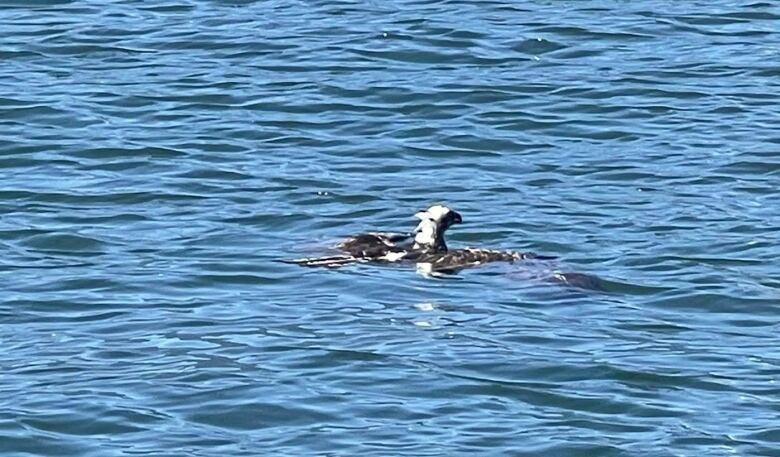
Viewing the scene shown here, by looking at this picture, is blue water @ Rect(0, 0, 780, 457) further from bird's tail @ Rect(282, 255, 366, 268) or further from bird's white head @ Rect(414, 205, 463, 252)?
bird's white head @ Rect(414, 205, 463, 252)

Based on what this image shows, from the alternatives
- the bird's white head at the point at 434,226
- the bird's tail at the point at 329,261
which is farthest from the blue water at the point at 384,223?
the bird's white head at the point at 434,226

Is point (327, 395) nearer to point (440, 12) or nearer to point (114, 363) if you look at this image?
point (114, 363)

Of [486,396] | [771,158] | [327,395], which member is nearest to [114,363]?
[327,395]

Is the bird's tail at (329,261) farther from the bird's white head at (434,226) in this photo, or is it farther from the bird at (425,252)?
the bird's white head at (434,226)

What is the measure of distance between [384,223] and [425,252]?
1.12 m

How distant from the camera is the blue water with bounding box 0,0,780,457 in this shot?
1204cm

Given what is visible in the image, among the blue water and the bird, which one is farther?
the bird

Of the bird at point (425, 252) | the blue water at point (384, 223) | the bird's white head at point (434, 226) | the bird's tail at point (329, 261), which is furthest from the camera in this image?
the bird's white head at point (434, 226)

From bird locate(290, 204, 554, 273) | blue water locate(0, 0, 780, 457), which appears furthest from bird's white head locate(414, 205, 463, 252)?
blue water locate(0, 0, 780, 457)

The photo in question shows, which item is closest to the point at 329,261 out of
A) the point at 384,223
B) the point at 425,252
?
the point at 425,252

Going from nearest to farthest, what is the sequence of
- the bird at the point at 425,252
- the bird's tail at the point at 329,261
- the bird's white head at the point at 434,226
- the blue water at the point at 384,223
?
the blue water at the point at 384,223 → the bird's tail at the point at 329,261 → the bird at the point at 425,252 → the bird's white head at the point at 434,226

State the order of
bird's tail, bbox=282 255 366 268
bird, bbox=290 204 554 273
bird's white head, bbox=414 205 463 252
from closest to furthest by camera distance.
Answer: bird's tail, bbox=282 255 366 268, bird, bbox=290 204 554 273, bird's white head, bbox=414 205 463 252

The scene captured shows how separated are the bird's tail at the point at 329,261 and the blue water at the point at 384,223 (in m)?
0.07

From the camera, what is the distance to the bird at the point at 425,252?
1542 cm
